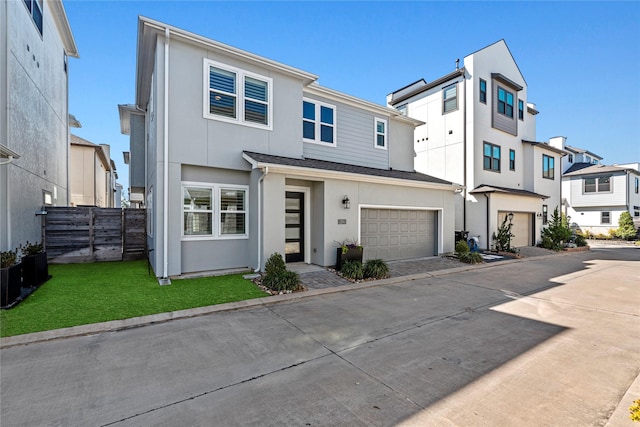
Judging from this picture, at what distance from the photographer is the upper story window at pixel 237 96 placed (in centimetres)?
818

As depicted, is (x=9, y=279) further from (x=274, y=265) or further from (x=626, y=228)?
(x=626, y=228)

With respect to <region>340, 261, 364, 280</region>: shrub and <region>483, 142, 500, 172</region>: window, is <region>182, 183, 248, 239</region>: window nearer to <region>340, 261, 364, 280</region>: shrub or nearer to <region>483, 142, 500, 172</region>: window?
<region>340, 261, 364, 280</region>: shrub

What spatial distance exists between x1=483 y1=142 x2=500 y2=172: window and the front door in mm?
11445

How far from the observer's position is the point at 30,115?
8906 millimetres

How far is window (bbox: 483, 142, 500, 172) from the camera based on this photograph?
1579cm

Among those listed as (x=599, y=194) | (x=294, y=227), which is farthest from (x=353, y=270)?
(x=599, y=194)

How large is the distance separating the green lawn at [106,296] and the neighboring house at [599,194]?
32.6m

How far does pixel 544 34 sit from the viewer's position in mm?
10984

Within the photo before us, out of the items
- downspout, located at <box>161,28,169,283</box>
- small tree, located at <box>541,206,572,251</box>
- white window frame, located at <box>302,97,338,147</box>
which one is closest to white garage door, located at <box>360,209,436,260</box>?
white window frame, located at <box>302,97,338,147</box>

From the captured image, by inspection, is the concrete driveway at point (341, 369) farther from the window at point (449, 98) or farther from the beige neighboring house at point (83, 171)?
the beige neighboring house at point (83, 171)

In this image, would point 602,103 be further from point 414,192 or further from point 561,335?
point 561,335

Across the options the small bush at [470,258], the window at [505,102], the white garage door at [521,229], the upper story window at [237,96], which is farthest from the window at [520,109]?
the upper story window at [237,96]

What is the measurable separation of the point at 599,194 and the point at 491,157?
750 inches

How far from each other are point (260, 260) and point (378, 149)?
727 centimetres
